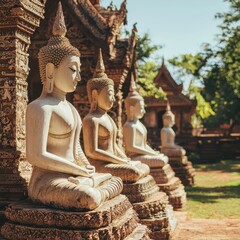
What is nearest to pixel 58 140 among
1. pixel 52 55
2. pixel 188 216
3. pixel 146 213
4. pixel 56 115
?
pixel 56 115

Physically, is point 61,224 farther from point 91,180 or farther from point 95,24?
point 95,24

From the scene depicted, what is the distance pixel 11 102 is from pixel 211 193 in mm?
8391

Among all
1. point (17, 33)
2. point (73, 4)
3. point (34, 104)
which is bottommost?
point (34, 104)

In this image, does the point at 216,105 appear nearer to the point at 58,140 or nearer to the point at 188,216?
the point at 188,216

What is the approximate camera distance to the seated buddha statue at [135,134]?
855cm

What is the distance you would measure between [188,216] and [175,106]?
17.3m

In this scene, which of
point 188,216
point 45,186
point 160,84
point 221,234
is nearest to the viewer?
point 45,186

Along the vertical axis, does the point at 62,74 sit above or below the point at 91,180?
above

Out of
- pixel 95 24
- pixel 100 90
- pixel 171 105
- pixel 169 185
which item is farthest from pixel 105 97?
pixel 171 105

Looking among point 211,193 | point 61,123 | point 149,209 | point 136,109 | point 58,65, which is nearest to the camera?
point 61,123

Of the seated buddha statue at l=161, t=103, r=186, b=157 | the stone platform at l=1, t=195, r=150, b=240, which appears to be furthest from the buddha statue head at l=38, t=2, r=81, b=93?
the seated buddha statue at l=161, t=103, r=186, b=157

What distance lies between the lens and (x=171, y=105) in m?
25.6

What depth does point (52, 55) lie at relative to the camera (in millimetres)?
4383

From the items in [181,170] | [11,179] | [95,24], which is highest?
[95,24]
